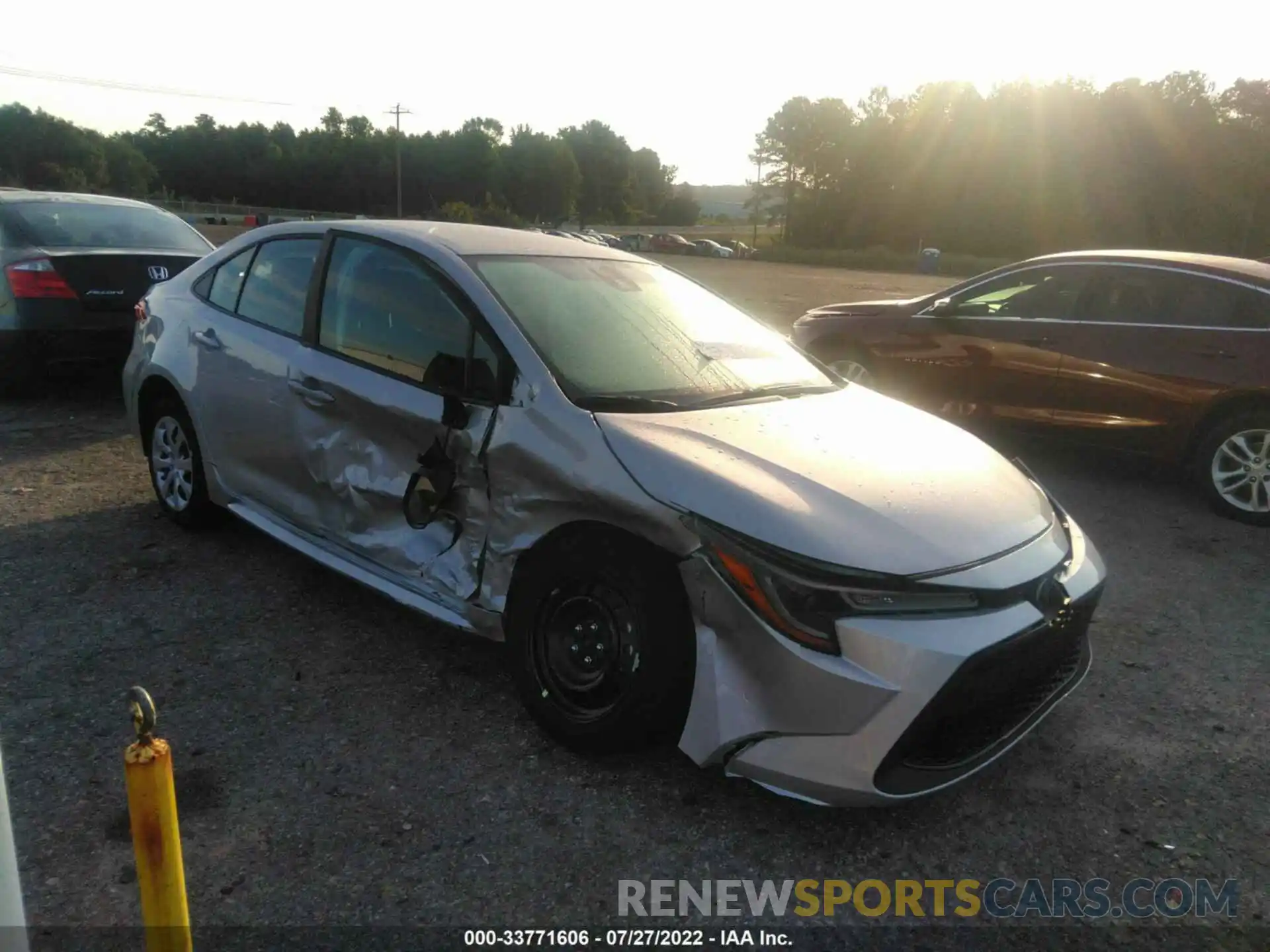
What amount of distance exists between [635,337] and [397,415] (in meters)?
0.92

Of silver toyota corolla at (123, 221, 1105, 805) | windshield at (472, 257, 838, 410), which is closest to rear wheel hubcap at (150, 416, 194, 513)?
silver toyota corolla at (123, 221, 1105, 805)

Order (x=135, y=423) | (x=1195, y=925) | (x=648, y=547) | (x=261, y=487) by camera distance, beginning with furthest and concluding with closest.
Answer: (x=135, y=423) < (x=261, y=487) < (x=648, y=547) < (x=1195, y=925)

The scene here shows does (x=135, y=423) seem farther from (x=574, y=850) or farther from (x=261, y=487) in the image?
(x=574, y=850)

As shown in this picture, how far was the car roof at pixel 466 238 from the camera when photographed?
3809 mm

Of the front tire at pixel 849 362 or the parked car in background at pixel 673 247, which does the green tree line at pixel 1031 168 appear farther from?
the front tire at pixel 849 362

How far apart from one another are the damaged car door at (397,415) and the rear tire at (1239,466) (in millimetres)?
4937

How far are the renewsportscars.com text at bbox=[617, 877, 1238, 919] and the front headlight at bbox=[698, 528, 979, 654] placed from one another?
0.66m

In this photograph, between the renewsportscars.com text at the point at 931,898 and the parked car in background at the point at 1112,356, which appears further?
the parked car in background at the point at 1112,356

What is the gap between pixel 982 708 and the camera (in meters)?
2.67

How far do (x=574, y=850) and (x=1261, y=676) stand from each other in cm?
297

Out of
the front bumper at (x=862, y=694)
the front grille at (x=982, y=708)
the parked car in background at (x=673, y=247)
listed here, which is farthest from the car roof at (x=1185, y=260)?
the parked car in background at (x=673, y=247)

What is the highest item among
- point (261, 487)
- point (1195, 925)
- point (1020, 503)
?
point (1020, 503)

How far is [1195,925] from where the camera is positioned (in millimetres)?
2541

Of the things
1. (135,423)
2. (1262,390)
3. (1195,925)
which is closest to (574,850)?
(1195,925)
